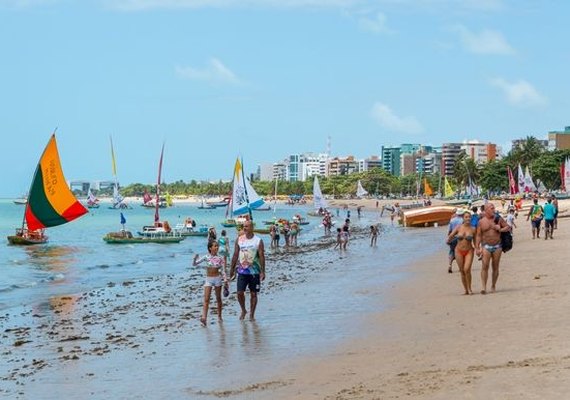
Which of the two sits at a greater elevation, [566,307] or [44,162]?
[44,162]

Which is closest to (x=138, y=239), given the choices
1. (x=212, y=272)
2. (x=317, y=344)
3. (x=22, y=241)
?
(x=22, y=241)

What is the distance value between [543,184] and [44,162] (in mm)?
108545

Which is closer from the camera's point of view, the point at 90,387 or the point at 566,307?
the point at 90,387

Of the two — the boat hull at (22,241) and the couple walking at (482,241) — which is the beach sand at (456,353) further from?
the boat hull at (22,241)

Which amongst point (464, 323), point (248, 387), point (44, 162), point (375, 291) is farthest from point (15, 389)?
point (44, 162)

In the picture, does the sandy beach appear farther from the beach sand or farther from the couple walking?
the couple walking

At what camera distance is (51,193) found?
42.4m

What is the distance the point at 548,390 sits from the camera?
22.5 ft

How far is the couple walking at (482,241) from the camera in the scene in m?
14.0

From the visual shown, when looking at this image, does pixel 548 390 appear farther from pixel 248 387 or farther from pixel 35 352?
pixel 35 352

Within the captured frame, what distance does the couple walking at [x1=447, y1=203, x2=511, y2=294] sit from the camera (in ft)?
45.9

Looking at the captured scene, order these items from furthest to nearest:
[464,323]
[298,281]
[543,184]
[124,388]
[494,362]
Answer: [543,184]
[298,281]
[464,323]
[124,388]
[494,362]

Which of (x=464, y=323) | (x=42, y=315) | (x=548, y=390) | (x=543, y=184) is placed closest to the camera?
(x=548, y=390)

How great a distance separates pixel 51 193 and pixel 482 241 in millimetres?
32324
